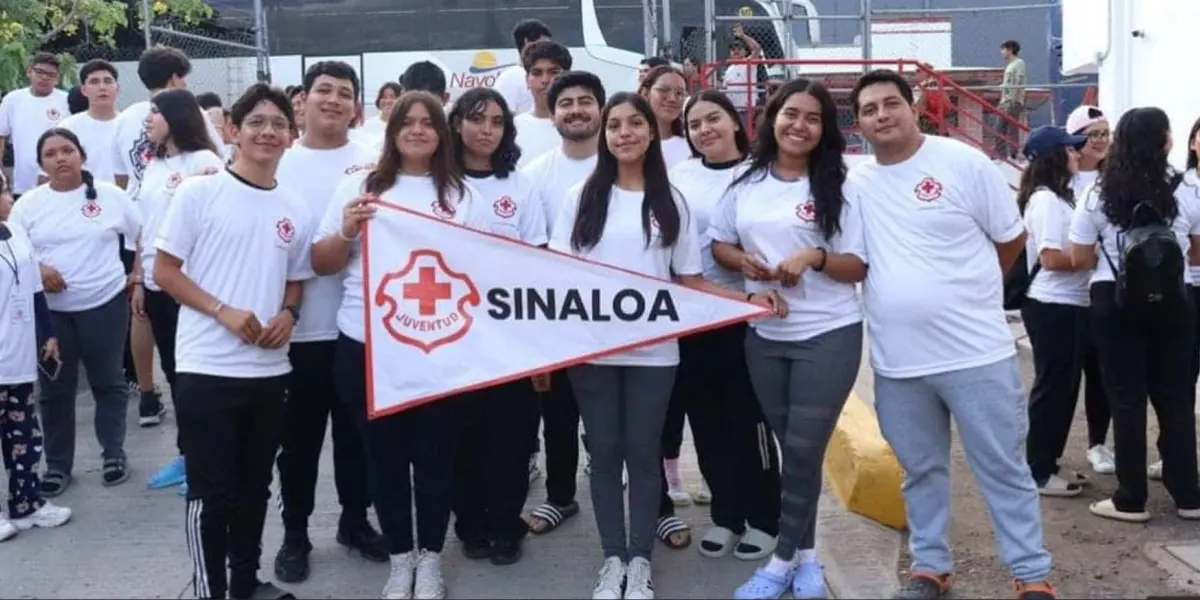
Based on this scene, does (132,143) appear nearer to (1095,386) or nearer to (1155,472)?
(1095,386)

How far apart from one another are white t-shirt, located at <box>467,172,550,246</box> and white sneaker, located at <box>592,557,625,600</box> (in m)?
1.28

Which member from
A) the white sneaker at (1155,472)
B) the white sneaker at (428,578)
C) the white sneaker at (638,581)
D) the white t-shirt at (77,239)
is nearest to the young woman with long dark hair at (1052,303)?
the white sneaker at (1155,472)

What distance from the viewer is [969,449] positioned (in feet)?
14.8

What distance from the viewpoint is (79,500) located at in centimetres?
621

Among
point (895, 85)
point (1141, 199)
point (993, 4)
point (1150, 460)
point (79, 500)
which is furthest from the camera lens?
point (993, 4)

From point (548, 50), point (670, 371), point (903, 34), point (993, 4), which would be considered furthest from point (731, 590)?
point (993, 4)

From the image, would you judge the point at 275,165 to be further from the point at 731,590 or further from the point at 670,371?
the point at 731,590

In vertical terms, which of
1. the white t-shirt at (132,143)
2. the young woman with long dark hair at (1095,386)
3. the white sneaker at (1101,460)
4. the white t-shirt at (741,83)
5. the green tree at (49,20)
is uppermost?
the green tree at (49,20)

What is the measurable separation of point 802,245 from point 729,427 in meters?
0.97

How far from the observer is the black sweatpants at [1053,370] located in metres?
6.00

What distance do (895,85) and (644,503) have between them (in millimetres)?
1798

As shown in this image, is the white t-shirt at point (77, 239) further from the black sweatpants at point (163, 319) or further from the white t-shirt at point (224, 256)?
the white t-shirt at point (224, 256)

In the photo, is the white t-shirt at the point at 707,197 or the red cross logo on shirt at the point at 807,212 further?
the white t-shirt at the point at 707,197

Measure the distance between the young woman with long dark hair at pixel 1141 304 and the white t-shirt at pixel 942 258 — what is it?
50.8 inches
